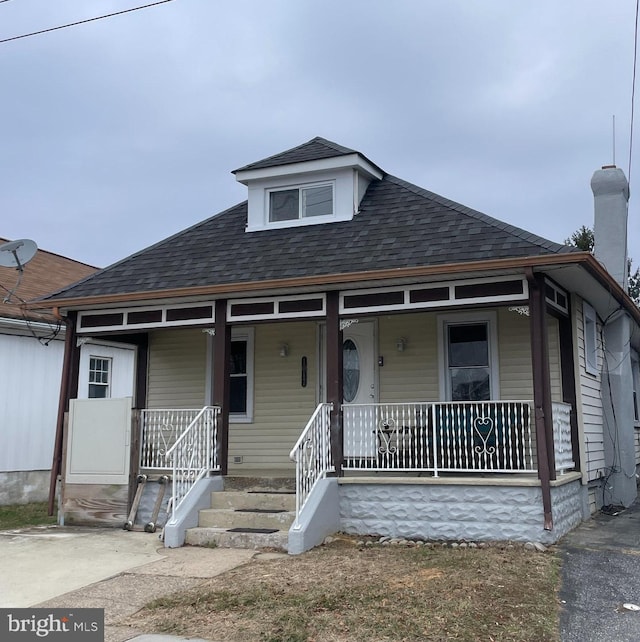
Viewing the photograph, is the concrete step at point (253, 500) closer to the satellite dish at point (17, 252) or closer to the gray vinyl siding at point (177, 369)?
the gray vinyl siding at point (177, 369)

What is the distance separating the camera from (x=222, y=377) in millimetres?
9578

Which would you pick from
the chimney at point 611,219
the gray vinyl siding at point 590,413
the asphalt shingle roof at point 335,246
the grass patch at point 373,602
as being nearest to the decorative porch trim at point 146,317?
the asphalt shingle roof at point 335,246

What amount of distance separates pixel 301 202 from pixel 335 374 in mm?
3674

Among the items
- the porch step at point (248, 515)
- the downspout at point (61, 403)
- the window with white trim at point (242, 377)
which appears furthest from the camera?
the window with white trim at point (242, 377)

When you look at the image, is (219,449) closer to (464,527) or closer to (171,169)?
(464,527)

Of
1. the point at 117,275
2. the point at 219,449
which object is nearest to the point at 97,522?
the point at 219,449

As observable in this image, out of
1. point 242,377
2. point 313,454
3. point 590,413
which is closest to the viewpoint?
point 313,454

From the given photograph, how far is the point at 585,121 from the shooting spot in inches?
612

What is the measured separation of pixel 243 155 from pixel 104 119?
46.1 ft

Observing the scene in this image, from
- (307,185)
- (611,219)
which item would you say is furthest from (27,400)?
(611,219)

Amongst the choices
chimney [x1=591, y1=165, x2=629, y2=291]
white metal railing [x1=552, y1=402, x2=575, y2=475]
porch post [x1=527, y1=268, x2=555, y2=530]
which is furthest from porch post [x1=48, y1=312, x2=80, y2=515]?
chimney [x1=591, y1=165, x2=629, y2=291]

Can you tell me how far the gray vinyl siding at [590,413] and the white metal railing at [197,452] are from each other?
5.10m

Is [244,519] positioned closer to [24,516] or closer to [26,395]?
[24,516]

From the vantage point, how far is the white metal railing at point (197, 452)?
8.80 metres
